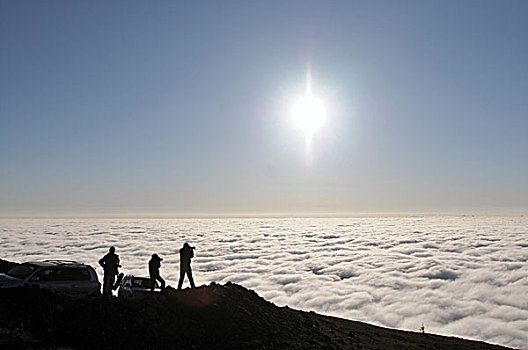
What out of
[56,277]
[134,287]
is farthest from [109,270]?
[134,287]

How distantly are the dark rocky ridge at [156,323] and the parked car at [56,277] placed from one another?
1.74 meters

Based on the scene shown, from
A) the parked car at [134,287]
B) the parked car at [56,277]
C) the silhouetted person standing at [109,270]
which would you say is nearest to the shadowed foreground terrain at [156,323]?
the silhouetted person standing at [109,270]

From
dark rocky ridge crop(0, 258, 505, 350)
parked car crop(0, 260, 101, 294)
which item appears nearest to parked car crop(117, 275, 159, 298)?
parked car crop(0, 260, 101, 294)

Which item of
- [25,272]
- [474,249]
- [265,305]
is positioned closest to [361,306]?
[265,305]

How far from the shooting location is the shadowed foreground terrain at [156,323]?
36.0 ft

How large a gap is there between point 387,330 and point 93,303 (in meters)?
16.5

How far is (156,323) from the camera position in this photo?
12.5m

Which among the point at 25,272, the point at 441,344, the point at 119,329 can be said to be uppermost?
the point at 25,272

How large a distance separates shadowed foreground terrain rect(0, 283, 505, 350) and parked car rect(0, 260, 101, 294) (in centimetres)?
204

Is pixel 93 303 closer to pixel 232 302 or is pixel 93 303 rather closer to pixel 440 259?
pixel 232 302

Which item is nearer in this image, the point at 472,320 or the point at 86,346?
the point at 86,346

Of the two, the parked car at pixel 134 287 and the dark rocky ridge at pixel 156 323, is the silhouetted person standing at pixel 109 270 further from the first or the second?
the parked car at pixel 134 287

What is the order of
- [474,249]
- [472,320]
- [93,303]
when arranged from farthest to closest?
[474,249], [472,320], [93,303]

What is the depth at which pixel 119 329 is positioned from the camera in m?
11.8
